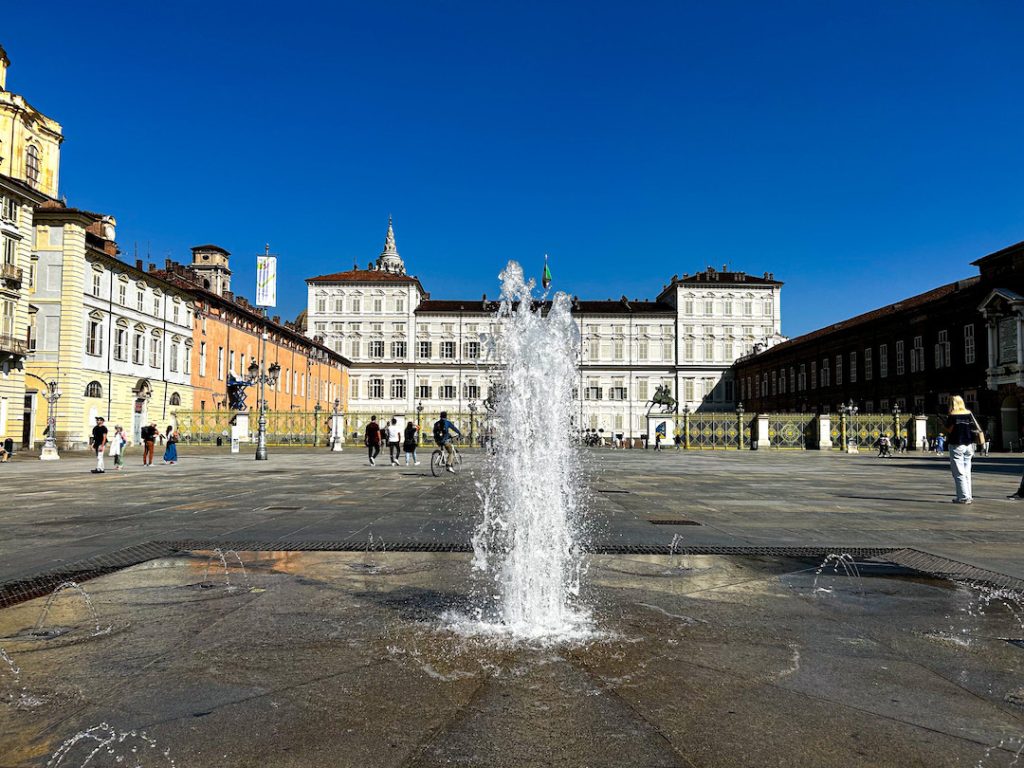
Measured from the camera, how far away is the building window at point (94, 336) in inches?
1469

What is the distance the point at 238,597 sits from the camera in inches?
191

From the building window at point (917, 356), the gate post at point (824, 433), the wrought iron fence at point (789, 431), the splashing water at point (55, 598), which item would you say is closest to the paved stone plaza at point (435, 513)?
the splashing water at point (55, 598)

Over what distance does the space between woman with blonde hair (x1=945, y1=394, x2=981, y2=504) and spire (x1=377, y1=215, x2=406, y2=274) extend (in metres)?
99.0

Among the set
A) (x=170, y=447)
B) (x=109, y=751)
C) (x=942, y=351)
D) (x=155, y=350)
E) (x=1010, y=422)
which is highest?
(x=942, y=351)

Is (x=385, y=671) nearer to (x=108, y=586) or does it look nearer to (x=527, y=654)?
(x=527, y=654)

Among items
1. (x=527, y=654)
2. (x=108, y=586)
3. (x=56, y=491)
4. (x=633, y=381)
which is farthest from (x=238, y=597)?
(x=633, y=381)

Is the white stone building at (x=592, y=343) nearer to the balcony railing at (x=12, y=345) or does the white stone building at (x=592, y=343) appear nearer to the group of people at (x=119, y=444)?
the balcony railing at (x=12, y=345)

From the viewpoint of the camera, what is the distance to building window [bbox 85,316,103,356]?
37.3 meters

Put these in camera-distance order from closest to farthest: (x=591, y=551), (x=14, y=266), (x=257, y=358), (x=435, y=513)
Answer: (x=591, y=551) < (x=435, y=513) < (x=14, y=266) < (x=257, y=358)

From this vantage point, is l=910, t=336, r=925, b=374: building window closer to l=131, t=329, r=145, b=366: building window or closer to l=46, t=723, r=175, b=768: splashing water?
l=131, t=329, r=145, b=366: building window

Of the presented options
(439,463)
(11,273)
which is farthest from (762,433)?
(11,273)

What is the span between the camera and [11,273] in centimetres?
3309

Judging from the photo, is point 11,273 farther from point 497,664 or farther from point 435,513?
point 497,664

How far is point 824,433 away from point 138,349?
4062cm
